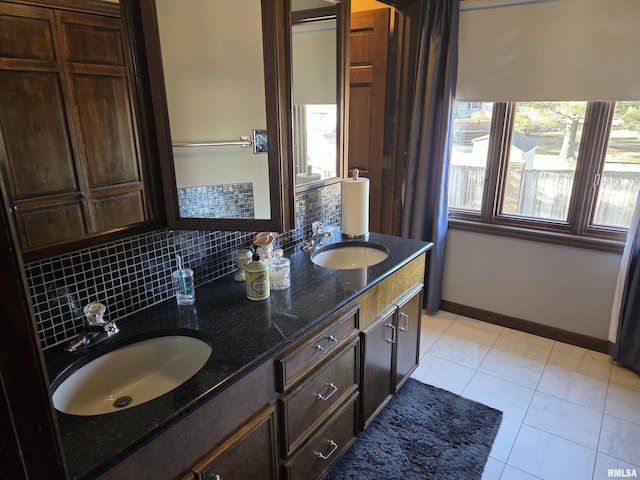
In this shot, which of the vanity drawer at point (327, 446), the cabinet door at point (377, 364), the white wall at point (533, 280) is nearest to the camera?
the vanity drawer at point (327, 446)

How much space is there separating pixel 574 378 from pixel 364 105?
7.39 ft

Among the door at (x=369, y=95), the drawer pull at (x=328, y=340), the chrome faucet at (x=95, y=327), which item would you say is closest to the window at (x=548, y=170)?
the door at (x=369, y=95)

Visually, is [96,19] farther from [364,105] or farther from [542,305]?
[542,305]

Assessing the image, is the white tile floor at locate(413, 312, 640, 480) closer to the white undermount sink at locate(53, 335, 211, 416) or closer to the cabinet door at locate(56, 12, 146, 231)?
the white undermount sink at locate(53, 335, 211, 416)

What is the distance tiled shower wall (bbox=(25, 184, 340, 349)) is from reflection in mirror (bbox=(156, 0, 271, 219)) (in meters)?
0.17

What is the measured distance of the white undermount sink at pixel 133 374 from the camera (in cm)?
116

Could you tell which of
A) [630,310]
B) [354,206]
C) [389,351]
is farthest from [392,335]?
[630,310]

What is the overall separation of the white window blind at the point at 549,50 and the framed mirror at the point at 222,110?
1740 millimetres

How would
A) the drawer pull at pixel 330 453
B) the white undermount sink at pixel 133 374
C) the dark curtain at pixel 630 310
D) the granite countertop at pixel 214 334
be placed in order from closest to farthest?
the granite countertop at pixel 214 334
the white undermount sink at pixel 133 374
the drawer pull at pixel 330 453
the dark curtain at pixel 630 310

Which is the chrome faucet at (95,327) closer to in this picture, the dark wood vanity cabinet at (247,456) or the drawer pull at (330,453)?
the dark wood vanity cabinet at (247,456)

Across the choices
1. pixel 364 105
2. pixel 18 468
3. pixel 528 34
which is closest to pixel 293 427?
pixel 18 468

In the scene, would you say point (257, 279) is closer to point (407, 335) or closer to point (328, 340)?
point (328, 340)

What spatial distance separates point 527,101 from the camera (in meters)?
2.56

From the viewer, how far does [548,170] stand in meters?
2.69
